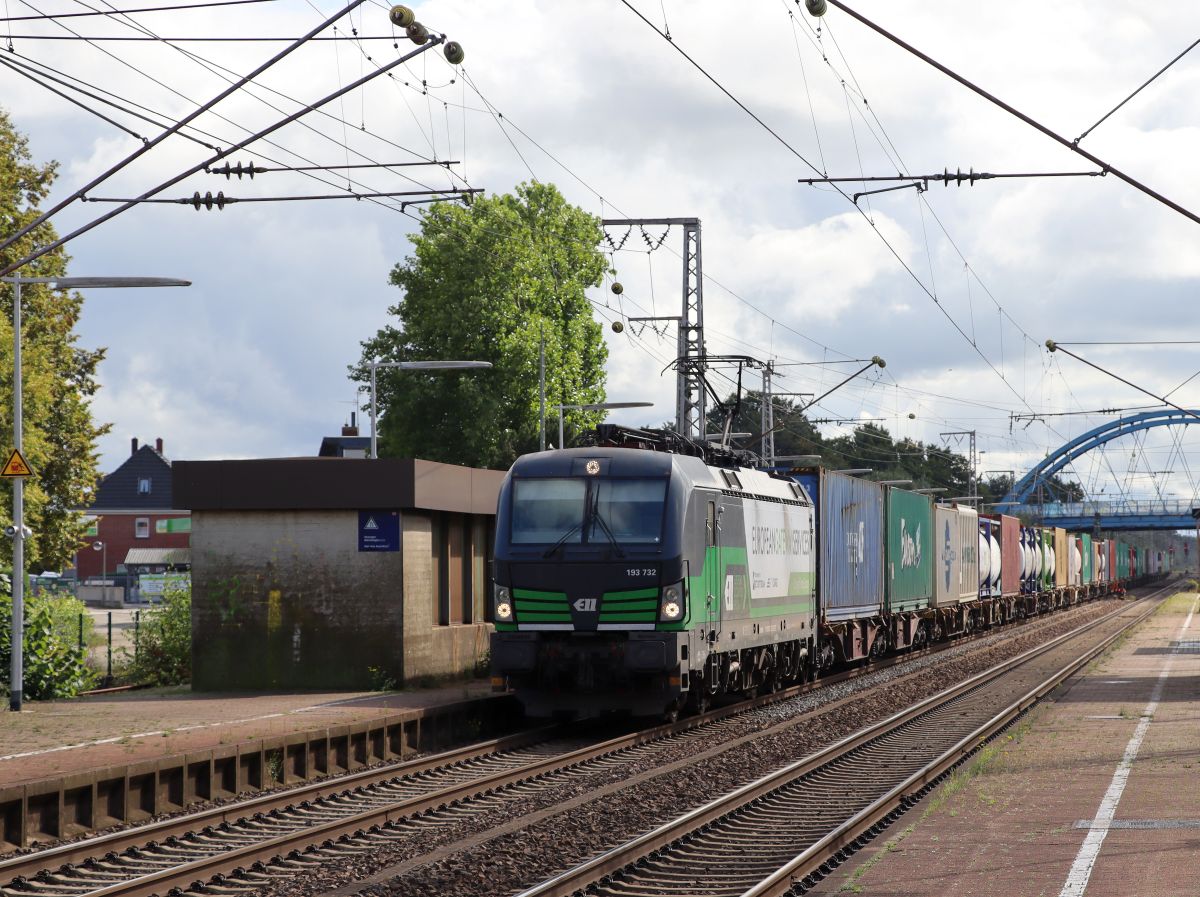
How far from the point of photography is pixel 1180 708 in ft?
71.1

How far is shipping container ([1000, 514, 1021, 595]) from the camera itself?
5116cm

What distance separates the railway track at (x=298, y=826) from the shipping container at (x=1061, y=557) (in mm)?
53594

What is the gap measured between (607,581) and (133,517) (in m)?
82.9

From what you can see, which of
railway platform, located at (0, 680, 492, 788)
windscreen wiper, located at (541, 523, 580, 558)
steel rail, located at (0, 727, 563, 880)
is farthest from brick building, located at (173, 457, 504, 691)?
steel rail, located at (0, 727, 563, 880)

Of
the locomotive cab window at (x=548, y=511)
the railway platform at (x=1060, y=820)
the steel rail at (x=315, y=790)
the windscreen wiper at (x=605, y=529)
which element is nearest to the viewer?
the railway platform at (x=1060, y=820)

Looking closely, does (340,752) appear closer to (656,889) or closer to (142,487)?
(656,889)

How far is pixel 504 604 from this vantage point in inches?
752

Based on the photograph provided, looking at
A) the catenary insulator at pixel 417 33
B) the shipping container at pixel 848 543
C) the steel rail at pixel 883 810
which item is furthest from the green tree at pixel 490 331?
the catenary insulator at pixel 417 33

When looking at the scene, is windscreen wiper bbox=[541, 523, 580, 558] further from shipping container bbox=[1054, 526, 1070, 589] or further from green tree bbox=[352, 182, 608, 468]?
shipping container bbox=[1054, 526, 1070, 589]

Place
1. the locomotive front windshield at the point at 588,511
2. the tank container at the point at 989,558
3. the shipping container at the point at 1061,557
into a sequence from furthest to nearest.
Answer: the shipping container at the point at 1061,557, the tank container at the point at 989,558, the locomotive front windshield at the point at 588,511

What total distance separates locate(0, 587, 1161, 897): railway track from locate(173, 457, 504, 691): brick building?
527 centimetres

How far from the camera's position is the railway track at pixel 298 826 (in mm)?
10633

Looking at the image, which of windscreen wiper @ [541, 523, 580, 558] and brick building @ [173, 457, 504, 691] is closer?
windscreen wiper @ [541, 523, 580, 558]

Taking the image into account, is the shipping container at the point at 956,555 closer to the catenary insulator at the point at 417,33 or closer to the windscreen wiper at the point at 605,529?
the windscreen wiper at the point at 605,529
